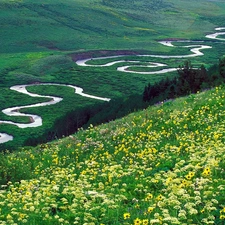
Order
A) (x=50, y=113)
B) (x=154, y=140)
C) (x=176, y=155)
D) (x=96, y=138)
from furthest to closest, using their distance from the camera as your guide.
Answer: (x=50, y=113) → (x=96, y=138) → (x=154, y=140) → (x=176, y=155)

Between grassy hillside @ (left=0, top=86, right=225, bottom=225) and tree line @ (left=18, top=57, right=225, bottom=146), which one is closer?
grassy hillside @ (left=0, top=86, right=225, bottom=225)

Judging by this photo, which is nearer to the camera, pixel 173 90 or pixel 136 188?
Answer: pixel 136 188

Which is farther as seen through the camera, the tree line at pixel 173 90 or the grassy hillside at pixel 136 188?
the tree line at pixel 173 90

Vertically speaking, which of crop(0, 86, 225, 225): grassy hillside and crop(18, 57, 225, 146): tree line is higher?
crop(0, 86, 225, 225): grassy hillside

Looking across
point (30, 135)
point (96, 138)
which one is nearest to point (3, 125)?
point (30, 135)

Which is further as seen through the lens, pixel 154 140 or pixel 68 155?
pixel 68 155

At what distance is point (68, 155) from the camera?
21891mm


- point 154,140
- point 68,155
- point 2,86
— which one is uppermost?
point 154,140

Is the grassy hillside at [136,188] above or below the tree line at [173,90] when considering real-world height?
above

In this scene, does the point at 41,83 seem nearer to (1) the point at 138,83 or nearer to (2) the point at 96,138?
(1) the point at 138,83

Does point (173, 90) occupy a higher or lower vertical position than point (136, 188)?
lower

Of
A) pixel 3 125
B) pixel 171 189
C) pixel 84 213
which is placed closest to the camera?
pixel 84 213

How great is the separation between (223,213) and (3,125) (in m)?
93.4

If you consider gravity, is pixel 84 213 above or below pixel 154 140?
above
